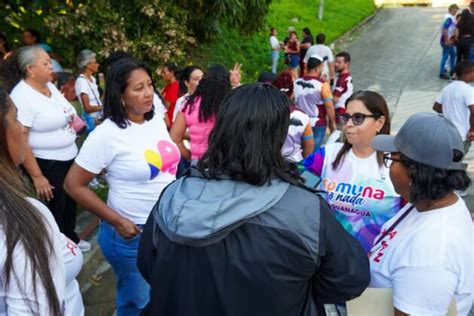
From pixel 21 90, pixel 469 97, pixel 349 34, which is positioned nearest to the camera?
pixel 21 90

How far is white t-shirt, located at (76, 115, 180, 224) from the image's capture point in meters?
2.63

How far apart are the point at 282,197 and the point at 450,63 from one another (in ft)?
39.5

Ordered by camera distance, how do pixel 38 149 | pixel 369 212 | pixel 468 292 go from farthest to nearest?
1. pixel 38 149
2. pixel 369 212
3. pixel 468 292

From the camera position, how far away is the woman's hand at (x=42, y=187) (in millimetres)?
3346

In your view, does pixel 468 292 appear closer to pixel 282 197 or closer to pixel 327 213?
pixel 327 213

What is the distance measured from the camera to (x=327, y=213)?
5.33 ft

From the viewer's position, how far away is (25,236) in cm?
141

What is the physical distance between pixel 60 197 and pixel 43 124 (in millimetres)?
696

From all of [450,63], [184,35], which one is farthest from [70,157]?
[450,63]

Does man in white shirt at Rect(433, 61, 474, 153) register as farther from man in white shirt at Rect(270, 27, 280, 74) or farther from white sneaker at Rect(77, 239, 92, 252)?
man in white shirt at Rect(270, 27, 280, 74)

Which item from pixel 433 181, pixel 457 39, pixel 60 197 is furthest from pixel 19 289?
pixel 457 39

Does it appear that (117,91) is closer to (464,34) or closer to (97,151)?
(97,151)

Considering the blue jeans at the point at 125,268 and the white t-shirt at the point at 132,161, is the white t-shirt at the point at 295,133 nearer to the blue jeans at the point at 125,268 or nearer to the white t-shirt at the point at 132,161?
the white t-shirt at the point at 132,161

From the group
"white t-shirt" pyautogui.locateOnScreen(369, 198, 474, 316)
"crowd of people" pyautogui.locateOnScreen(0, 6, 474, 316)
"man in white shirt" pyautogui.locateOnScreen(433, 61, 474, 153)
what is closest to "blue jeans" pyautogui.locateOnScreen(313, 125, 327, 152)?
"man in white shirt" pyautogui.locateOnScreen(433, 61, 474, 153)
